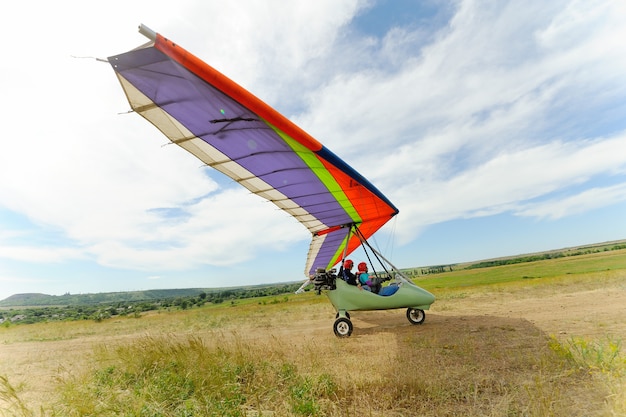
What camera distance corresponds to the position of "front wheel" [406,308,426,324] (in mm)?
8555

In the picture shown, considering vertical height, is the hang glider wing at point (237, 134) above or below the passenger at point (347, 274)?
above

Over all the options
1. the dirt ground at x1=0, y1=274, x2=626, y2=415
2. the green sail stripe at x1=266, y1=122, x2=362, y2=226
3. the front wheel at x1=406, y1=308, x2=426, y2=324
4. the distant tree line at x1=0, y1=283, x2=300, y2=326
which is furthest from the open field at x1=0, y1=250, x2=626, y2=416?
the distant tree line at x1=0, y1=283, x2=300, y2=326

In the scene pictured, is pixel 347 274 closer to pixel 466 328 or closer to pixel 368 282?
pixel 368 282

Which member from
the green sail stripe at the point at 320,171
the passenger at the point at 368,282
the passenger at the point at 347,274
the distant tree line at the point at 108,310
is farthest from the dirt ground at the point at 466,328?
the distant tree line at the point at 108,310

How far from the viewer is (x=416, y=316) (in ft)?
28.3

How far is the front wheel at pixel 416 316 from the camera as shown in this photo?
8.55 meters

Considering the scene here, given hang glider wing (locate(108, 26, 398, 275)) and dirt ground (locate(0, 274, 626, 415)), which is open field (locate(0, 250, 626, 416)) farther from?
hang glider wing (locate(108, 26, 398, 275))

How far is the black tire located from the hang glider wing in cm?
296

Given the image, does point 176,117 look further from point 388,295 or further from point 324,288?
point 388,295

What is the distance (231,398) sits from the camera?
356cm

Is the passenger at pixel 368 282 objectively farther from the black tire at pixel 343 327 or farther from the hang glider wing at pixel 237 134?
the hang glider wing at pixel 237 134

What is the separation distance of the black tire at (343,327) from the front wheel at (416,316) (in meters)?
2.05

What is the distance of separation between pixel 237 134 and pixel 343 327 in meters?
5.68

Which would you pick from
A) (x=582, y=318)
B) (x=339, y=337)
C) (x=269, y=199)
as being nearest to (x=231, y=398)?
(x=339, y=337)
